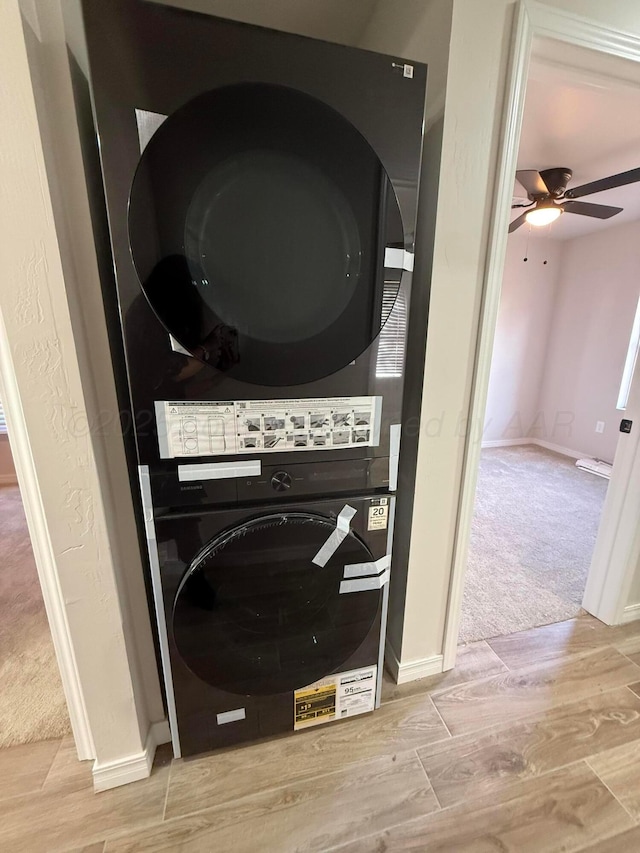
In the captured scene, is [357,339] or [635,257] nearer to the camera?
[357,339]

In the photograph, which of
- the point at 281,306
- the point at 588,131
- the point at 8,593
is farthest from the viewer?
the point at 588,131

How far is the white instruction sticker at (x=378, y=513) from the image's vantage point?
3.36ft

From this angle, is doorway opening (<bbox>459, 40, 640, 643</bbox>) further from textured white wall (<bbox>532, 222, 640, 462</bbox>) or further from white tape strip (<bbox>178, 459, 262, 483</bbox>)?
white tape strip (<bbox>178, 459, 262, 483</bbox>)

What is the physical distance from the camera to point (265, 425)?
0.89 meters

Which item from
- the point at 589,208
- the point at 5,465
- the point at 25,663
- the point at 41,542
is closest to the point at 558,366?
the point at 589,208

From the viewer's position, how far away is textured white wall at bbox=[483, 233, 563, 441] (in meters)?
4.10

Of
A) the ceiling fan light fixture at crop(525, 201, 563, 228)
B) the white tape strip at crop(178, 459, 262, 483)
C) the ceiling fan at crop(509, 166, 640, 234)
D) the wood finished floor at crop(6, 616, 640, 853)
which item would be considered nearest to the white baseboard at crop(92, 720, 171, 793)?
the wood finished floor at crop(6, 616, 640, 853)

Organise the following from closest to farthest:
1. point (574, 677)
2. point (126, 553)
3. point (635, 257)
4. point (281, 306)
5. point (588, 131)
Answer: point (281, 306) < point (126, 553) < point (574, 677) < point (588, 131) < point (635, 257)

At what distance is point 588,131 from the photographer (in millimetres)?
2008

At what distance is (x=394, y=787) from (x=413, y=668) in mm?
372

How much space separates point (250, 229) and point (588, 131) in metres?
2.39

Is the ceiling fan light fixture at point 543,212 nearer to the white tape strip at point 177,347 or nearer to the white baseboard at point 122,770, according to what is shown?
the white tape strip at point 177,347

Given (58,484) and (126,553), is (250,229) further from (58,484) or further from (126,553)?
(126,553)

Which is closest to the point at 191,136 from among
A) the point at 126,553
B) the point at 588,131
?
the point at 126,553
